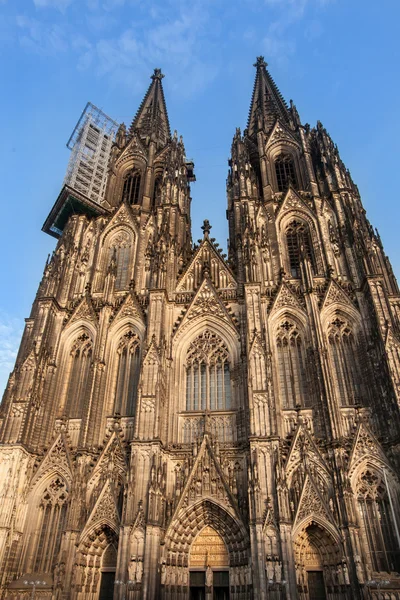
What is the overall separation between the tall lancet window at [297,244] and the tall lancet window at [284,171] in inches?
150

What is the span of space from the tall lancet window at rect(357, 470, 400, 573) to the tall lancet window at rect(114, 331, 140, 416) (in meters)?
10.4

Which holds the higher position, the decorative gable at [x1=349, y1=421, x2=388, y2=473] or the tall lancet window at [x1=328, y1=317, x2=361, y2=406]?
the tall lancet window at [x1=328, y1=317, x2=361, y2=406]

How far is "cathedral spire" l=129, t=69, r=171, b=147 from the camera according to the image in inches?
1516

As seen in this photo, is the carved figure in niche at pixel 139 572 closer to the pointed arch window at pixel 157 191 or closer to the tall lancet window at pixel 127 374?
Answer: the tall lancet window at pixel 127 374

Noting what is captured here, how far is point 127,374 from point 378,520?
1256 centimetres

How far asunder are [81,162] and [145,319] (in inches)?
740

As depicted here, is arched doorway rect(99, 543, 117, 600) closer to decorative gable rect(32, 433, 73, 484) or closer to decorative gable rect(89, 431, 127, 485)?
decorative gable rect(89, 431, 127, 485)

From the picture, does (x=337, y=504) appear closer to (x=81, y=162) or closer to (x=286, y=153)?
(x=286, y=153)

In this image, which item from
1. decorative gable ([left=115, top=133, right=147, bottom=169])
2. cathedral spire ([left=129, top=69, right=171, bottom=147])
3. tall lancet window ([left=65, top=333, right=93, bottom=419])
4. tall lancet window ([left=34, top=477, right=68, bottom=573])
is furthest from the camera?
cathedral spire ([left=129, top=69, right=171, bottom=147])

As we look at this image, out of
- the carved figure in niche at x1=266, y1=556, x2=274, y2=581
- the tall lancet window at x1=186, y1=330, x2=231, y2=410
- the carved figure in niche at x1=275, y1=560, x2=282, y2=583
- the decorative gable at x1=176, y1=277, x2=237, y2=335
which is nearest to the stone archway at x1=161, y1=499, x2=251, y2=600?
the carved figure in niche at x1=266, y1=556, x2=274, y2=581

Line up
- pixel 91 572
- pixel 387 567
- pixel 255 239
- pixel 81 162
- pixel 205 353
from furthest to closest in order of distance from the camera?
1. pixel 81 162
2. pixel 255 239
3. pixel 205 353
4. pixel 91 572
5. pixel 387 567

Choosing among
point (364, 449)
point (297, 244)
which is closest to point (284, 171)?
point (297, 244)

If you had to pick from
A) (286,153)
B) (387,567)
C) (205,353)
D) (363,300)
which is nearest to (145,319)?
(205,353)

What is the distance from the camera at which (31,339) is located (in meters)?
23.6
